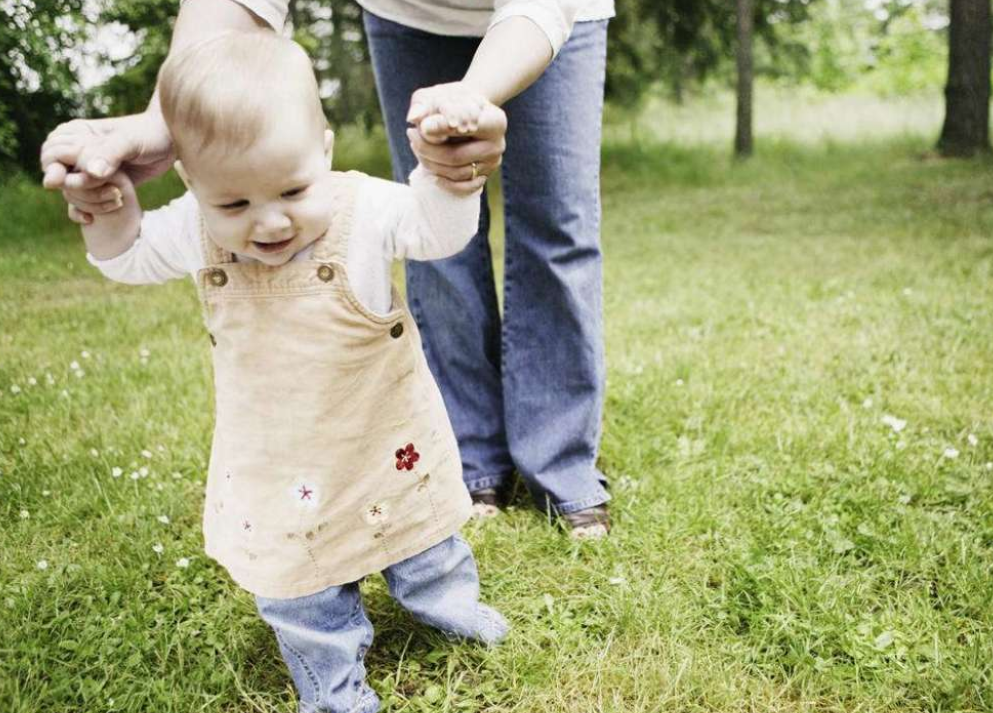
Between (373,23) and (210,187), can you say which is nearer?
(210,187)

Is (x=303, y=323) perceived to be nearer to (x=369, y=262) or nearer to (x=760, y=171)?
(x=369, y=262)

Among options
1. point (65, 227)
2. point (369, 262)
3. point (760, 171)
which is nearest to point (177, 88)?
point (369, 262)

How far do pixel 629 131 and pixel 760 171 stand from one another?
258 cm

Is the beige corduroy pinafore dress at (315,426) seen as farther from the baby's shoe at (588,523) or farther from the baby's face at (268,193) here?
the baby's shoe at (588,523)

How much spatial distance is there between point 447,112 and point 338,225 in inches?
13.0

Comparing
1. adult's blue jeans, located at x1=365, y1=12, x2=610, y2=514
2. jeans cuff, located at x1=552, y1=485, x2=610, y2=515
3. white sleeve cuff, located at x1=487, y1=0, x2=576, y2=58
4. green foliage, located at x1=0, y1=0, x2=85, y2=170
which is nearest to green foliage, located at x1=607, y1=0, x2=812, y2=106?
green foliage, located at x1=0, y1=0, x2=85, y2=170

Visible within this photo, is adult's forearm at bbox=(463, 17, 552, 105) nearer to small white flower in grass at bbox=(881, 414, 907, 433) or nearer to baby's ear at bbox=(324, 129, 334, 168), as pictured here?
baby's ear at bbox=(324, 129, 334, 168)

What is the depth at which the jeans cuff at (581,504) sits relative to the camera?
2102mm

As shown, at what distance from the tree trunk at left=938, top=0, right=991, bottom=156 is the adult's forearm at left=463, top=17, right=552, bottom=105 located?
9138mm

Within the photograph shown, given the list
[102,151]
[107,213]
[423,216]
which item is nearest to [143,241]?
[107,213]

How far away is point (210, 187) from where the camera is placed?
46.4 inches

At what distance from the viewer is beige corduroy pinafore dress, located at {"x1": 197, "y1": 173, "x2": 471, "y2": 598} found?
131 centimetres

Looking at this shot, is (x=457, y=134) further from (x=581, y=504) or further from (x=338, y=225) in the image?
(x=581, y=504)

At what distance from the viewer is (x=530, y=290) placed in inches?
81.2
